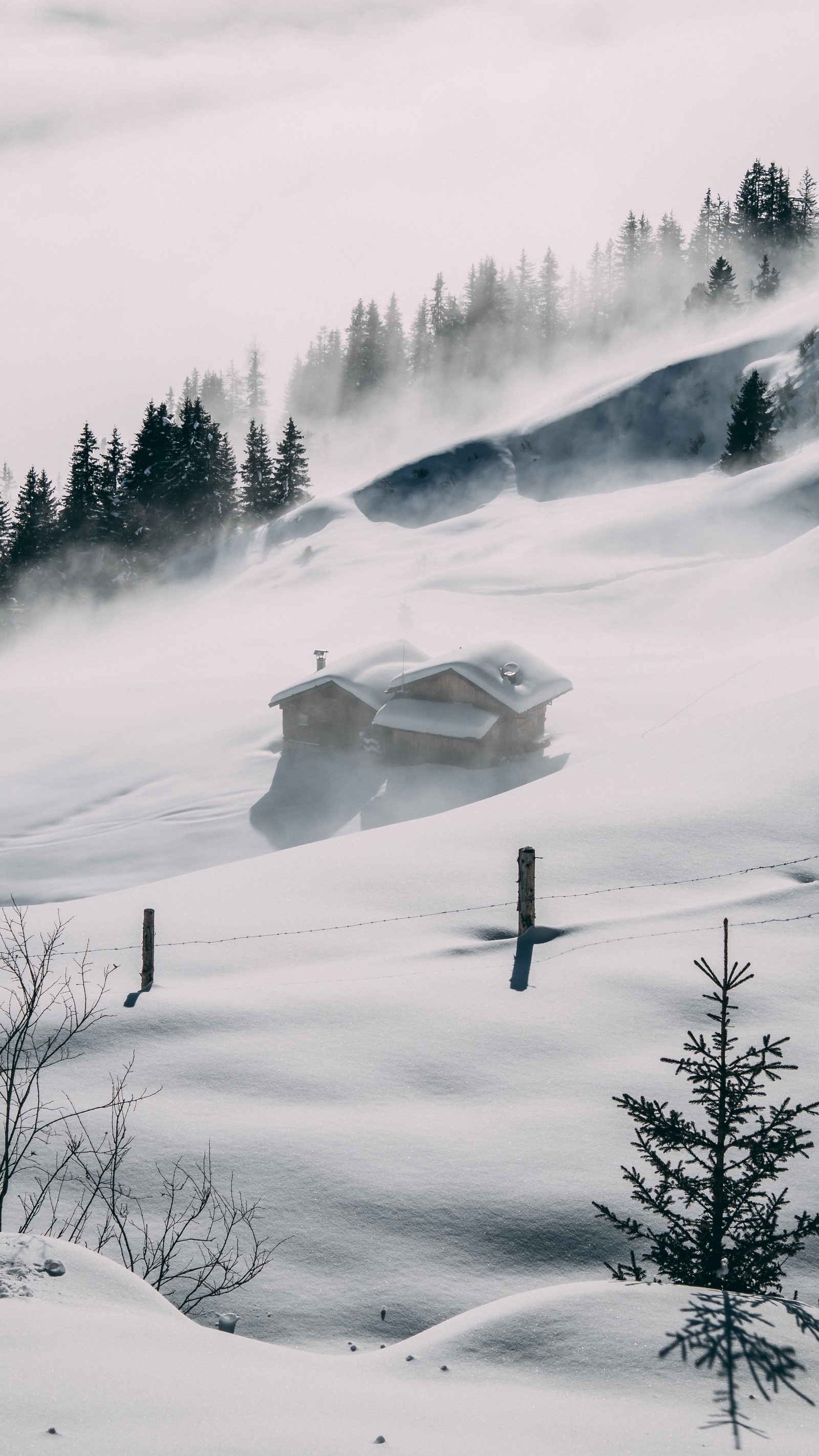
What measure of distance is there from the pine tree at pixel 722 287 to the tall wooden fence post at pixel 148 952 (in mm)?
85058

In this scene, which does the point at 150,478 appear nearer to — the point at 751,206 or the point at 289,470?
the point at 289,470

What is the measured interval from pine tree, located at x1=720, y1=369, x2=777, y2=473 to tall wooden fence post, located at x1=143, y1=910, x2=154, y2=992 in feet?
186

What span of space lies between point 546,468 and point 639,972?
6223 cm

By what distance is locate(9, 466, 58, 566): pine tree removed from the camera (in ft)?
232

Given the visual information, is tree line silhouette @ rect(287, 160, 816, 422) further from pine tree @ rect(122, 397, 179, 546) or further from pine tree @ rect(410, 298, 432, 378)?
pine tree @ rect(122, 397, 179, 546)

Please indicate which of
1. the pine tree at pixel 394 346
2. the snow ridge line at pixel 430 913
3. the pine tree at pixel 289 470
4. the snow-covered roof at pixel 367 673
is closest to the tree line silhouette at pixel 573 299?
the pine tree at pixel 394 346

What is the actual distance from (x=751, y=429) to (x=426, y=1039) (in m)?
57.5

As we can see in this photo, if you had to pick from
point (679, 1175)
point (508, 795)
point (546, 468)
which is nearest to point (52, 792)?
point (508, 795)

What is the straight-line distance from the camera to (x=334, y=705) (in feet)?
108

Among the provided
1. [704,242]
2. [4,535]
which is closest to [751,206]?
[704,242]

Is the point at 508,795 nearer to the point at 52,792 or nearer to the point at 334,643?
the point at 52,792

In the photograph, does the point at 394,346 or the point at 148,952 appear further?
the point at 394,346

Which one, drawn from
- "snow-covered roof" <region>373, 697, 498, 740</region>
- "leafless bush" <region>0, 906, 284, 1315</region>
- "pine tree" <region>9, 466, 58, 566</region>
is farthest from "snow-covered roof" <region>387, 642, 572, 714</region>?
"pine tree" <region>9, 466, 58, 566</region>

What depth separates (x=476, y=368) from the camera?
97.0 meters
